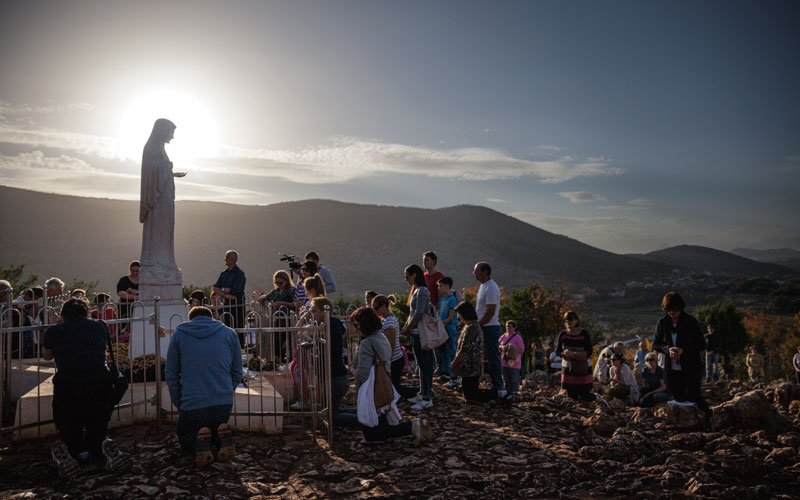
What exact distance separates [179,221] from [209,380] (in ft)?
320

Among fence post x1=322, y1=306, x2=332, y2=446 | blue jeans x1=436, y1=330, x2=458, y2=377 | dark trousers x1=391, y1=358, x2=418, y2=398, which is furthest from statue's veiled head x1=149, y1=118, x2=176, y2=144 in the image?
blue jeans x1=436, y1=330, x2=458, y2=377

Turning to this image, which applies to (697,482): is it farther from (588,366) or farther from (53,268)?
(53,268)

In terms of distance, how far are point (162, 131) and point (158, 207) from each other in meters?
1.43

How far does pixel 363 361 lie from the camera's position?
20.0 ft

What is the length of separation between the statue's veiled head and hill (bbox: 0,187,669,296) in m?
A: 61.4

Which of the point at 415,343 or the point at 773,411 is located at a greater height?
the point at 415,343

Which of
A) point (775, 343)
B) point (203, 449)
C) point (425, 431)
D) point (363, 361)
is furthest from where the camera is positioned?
point (775, 343)

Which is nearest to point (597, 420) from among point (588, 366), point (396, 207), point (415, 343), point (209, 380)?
point (588, 366)

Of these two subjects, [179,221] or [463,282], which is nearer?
[463,282]

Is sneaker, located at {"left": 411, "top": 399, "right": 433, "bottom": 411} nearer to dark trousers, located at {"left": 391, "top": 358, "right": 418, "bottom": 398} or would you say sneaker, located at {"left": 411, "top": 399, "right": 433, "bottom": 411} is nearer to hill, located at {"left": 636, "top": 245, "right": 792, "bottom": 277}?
dark trousers, located at {"left": 391, "top": 358, "right": 418, "bottom": 398}

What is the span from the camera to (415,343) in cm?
821

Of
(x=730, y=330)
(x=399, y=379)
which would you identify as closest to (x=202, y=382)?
(x=399, y=379)

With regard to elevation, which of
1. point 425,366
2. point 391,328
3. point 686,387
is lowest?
point 686,387

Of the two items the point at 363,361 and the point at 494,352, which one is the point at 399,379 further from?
the point at 363,361
